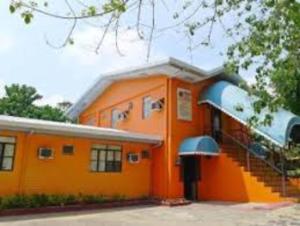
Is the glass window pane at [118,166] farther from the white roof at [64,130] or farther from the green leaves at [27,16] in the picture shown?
the green leaves at [27,16]

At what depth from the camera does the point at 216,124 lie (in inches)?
792

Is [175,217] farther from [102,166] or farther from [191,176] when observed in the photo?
[191,176]

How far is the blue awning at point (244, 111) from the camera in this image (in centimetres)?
1620

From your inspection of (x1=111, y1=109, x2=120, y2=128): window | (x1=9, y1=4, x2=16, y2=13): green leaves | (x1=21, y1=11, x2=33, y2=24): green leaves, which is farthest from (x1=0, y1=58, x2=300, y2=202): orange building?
(x1=9, y1=4, x2=16, y2=13): green leaves

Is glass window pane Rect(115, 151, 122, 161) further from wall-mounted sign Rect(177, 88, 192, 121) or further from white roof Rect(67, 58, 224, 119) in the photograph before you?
white roof Rect(67, 58, 224, 119)

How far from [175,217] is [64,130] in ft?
17.8

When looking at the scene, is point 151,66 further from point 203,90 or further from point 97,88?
point 97,88

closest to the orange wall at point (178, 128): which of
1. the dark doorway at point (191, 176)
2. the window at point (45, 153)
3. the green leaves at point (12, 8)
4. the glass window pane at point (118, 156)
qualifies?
the dark doorway at point (191, 176)

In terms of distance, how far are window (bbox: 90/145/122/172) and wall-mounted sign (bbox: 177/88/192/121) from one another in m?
3.25

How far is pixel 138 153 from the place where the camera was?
18281mm

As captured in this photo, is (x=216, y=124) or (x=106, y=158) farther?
(x=216, y=124)

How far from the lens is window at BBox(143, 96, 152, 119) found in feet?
64.5

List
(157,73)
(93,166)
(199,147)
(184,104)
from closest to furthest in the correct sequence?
(93,166)
(199,147)
(184,104)
(157,73)

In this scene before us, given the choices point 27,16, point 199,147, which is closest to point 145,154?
point 199,147
